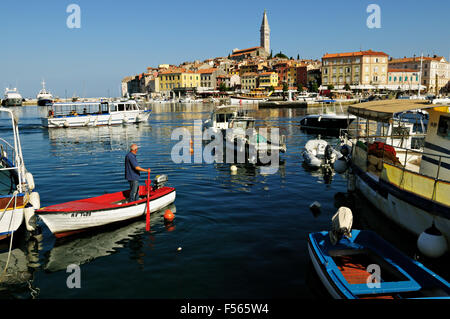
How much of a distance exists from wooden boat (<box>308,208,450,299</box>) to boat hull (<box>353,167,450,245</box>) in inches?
73.6

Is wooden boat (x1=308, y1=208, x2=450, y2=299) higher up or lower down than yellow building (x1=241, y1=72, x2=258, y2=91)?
lower down

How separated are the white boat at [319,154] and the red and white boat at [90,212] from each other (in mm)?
11673

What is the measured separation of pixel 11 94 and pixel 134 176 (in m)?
156

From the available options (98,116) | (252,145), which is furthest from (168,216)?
(98,116)

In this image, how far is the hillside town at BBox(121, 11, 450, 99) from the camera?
133 m

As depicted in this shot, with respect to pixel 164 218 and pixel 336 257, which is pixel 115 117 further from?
pixel 336 257

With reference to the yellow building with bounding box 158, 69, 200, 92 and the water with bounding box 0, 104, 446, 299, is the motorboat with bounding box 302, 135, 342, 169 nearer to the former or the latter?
the water with bounding box 0, 104, 446, 299

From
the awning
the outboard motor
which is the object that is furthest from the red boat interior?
the outboard motor

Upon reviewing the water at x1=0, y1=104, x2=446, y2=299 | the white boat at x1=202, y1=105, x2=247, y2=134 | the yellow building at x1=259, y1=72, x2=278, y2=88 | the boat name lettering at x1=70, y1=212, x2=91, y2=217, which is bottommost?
the water at x1=0, y1=104, x2=446, y2=299

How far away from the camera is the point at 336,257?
9.12 meters

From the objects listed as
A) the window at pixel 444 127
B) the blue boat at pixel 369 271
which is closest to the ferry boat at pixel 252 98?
the window at pixel 444 127

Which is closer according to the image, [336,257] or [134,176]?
[336,257]

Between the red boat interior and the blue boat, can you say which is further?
the red boat interior
